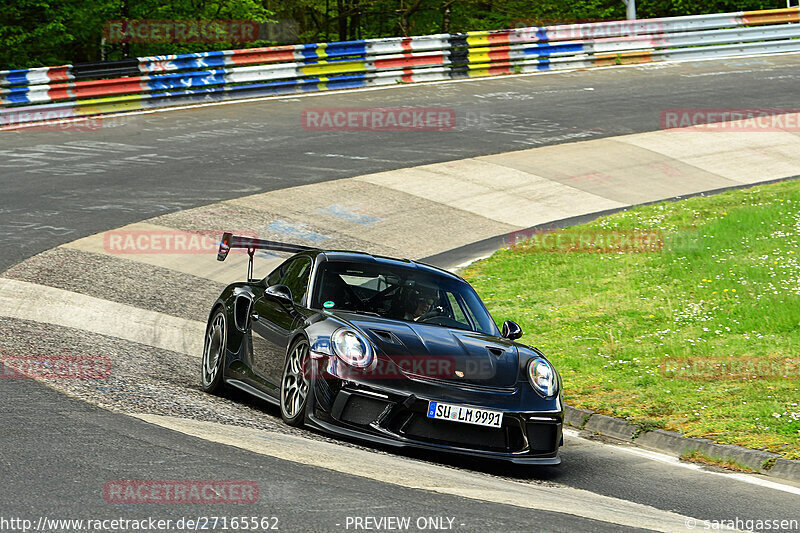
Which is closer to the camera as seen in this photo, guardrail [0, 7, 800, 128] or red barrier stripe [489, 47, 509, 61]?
guardrail [0, 7, 800, 128]

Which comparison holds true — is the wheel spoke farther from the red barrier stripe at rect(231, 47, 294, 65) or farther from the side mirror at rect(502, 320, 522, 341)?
the red barrier stripe at rect(231, 47, 294, 65)

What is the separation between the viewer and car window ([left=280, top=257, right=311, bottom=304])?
8.83 meters

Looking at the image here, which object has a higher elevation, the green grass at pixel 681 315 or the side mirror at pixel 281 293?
the side mirror at pixel 281 293

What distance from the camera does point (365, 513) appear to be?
539 cm

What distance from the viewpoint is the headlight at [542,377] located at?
7.80m

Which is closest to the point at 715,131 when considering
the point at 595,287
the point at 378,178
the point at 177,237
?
the point at 378,178

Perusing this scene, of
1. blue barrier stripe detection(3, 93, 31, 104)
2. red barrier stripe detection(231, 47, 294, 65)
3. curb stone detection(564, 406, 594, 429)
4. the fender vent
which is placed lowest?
curb stone detection(564, 406, 594, 429)

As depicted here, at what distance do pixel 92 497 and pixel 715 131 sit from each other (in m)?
21.2

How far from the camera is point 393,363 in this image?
24.5ft

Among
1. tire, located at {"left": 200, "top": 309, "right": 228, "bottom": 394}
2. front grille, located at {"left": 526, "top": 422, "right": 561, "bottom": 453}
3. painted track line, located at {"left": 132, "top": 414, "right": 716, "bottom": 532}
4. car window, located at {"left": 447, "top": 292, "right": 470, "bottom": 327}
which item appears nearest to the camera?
painted track line, located at {"left": 132, "top": 414, "right": 716, "bottom": 532}

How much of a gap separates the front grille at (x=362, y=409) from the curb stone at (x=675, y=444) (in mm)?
2616

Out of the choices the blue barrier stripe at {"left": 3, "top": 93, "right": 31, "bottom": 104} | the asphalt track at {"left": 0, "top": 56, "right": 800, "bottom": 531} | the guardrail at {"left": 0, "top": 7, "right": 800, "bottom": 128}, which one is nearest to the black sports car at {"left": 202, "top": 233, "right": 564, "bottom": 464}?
the asphalt track at {"left": 0, "top": 56, "right": 800, "bottom": 531}

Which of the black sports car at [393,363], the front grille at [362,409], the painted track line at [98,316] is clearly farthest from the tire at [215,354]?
the front grille at [362,409]

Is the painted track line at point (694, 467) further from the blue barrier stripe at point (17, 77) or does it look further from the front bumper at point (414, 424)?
the blue barrier stripe at point (17, 77)
